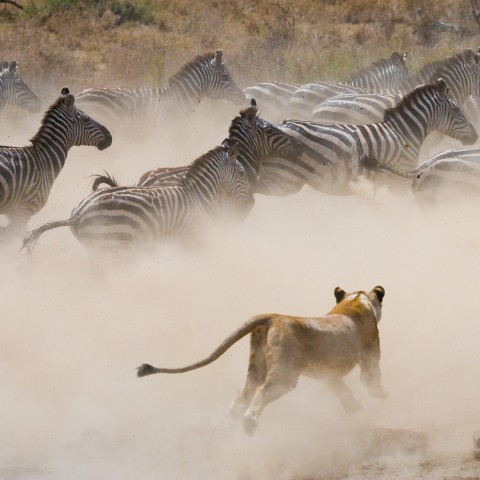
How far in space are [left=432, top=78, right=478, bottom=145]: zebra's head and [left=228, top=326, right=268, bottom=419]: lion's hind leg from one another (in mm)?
9419

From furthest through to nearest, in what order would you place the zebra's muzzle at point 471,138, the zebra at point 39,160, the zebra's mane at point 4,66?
the zebra's mane at point 4,66, the zebra's muzzle at point 471,138, the zebra at point 39,160

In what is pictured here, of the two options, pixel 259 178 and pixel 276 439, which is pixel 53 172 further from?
pixel 276 439

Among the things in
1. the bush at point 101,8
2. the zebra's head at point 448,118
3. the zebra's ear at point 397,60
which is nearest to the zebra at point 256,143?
the zebra's head at point 448,118

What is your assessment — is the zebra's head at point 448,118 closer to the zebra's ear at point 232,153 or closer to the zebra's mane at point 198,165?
the zebra's ear at point 232,153

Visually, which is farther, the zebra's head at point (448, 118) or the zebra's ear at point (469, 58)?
the zebra's ear at point (469, 58)

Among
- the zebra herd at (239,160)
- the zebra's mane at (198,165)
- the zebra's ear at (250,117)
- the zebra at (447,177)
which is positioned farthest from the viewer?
the zebra's ear at (250,117)

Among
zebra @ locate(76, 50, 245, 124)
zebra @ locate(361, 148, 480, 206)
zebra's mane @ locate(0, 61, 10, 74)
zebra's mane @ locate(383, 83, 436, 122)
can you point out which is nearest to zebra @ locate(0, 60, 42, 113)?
zebra's mane @ locate(0, 61, 10, 74)

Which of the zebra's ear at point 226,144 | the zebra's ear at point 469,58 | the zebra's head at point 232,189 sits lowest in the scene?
the zebra's head at point 232,189

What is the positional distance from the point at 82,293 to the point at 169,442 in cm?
415

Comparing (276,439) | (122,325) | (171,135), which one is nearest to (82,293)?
(122,325)

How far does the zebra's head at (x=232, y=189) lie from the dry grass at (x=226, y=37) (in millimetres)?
10624

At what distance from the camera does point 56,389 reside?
11773 mm

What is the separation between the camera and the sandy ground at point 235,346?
1007 cm

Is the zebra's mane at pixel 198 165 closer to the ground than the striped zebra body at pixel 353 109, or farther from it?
closer to the ground
